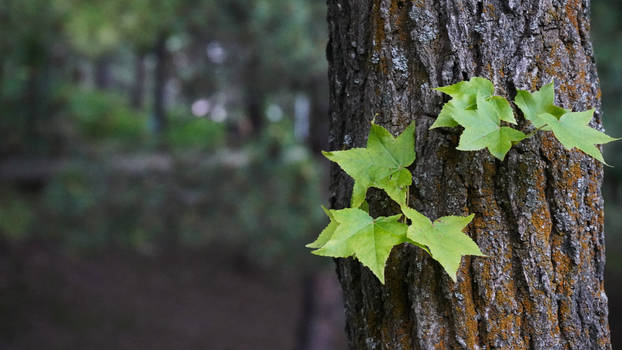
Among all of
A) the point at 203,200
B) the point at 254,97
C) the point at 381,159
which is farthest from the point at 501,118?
the point at 203,200

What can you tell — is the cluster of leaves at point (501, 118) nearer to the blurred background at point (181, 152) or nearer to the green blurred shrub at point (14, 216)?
the blurred background at point (181, 152)

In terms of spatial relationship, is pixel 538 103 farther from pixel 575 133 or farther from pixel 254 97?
pixel 254 97

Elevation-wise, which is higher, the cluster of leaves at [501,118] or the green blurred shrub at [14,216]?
the cluster of leaves at [501,118]

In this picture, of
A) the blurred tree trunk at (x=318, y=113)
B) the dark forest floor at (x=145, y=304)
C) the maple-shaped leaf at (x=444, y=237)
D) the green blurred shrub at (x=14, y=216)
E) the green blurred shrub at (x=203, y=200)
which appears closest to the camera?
the maple-shaped leaf at (x=444, y=237)

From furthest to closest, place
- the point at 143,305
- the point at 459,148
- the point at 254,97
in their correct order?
the point at 143,305 < the point at 254,97 < the point at 459,148

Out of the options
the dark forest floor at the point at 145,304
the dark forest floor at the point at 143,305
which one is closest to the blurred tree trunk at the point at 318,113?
the dark forest floor at the point at 145,304

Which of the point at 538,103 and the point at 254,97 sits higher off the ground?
the point at 254,97

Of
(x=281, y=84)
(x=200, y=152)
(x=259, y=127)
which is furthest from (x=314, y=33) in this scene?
(x=200, y=152)

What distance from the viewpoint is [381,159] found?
981 mm

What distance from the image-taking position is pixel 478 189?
97cm

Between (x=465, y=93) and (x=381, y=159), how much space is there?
0.64ft

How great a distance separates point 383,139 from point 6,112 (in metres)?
5.26

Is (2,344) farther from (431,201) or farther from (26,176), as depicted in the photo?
(431,201)

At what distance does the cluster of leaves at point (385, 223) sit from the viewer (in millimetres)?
895
